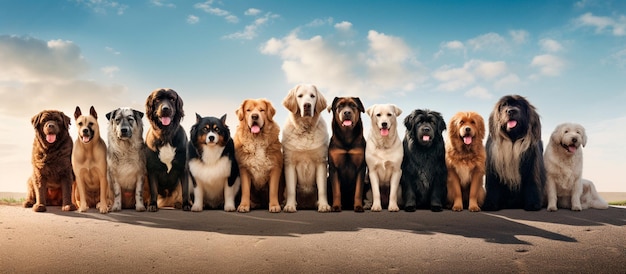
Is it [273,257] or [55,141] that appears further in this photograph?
[55,141]

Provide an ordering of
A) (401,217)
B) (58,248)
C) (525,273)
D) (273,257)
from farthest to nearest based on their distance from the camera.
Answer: (401,217), (58,248), (273,257), (525,273)

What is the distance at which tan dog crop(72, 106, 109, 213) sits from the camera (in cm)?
906

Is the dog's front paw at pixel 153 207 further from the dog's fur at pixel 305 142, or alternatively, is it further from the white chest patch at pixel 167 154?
the dog's fur at pixel 305 142

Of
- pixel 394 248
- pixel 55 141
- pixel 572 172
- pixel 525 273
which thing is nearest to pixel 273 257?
pixel 394 248

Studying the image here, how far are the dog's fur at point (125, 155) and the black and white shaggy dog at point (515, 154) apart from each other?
5817mm

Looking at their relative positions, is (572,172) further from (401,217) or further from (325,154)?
(325,154)

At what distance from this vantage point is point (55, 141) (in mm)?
9406

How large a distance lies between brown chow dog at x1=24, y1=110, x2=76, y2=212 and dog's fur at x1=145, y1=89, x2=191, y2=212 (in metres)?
1.51

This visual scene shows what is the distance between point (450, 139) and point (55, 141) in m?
6.70

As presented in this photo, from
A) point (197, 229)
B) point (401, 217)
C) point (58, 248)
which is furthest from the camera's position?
point (401, 217)

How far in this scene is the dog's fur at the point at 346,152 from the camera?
29.5 feet

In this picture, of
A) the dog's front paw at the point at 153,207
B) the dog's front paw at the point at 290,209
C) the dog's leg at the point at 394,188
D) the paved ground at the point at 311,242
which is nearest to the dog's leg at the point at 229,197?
the paved ground at the point at 311,242

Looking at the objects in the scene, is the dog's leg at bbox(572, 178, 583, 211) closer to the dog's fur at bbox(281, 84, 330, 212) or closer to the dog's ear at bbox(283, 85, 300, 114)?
the dog's fur at bbox(281, 84, 330, 212)

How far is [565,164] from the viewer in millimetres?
9406
